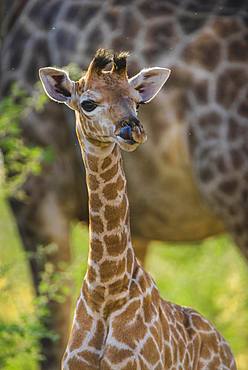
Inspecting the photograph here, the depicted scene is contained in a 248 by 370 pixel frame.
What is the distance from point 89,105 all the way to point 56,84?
0.35 meters

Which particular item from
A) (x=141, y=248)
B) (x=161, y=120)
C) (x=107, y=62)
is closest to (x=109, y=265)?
(x=107, y=62)

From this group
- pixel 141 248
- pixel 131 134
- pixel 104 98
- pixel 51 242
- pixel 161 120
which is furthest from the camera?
pixel 141 248

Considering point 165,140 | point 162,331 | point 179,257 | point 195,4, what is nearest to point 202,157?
point 165,140

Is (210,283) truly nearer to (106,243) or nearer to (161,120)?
(161,120)

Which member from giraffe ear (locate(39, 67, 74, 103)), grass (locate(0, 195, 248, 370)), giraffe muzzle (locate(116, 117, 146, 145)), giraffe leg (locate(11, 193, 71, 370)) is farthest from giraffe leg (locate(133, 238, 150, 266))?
giraffe muzzle (locate(116, 117, 146, 145))

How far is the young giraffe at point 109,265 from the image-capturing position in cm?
507

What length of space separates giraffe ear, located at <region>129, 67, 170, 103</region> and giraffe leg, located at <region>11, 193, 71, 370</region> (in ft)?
10.3

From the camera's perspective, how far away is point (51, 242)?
28.1 ft

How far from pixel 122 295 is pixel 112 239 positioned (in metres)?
0.22

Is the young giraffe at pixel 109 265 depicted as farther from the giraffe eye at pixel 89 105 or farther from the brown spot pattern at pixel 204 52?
the brown spot pattern at pixel 204 52

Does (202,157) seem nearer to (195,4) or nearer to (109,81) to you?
(195,4)

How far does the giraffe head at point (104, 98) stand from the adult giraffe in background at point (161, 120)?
2352 millimetres

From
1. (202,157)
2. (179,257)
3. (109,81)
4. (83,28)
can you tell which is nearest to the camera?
(109,81)

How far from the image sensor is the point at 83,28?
8.30m
